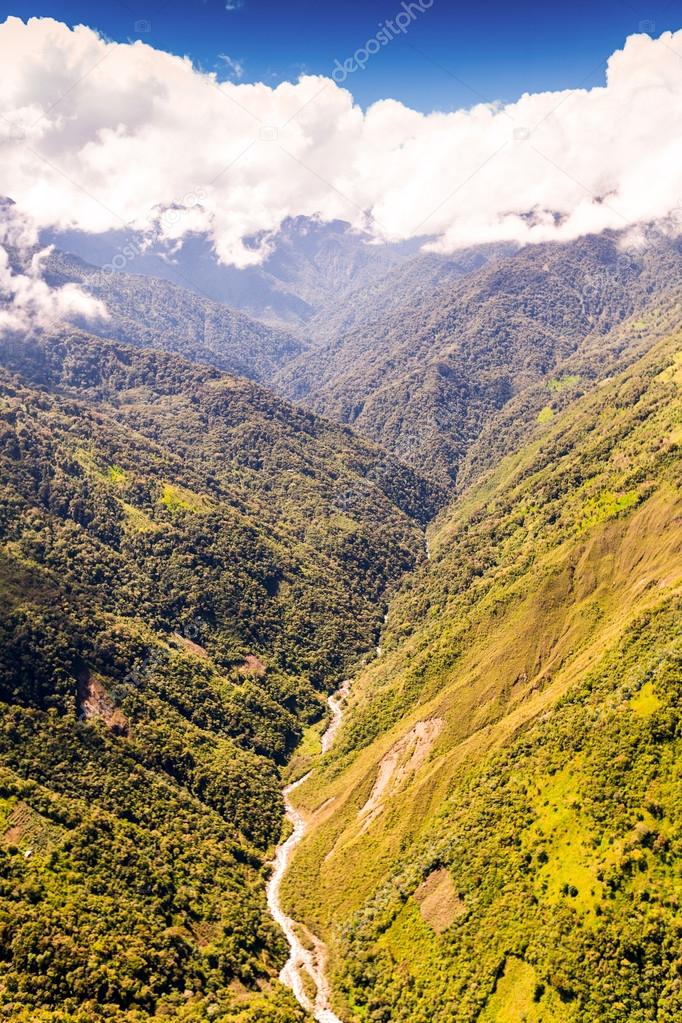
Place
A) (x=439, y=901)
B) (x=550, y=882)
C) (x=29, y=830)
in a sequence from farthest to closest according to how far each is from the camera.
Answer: (x=29, y=830)
(x=439, y=901)
(x=550, y=882)

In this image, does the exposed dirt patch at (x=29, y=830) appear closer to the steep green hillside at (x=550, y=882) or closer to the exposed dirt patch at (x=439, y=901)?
the steep green hillside at (x=550, y=882)

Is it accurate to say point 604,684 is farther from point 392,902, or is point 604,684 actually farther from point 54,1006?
point 54,1006

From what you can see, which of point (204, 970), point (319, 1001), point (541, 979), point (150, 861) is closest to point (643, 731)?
point (541, 979)

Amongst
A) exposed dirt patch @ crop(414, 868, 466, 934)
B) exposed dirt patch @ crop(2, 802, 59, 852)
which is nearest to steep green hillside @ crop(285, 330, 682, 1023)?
exposed dirt patch @ crop(414, 868, 466, 934)

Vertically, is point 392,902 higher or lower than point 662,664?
lower

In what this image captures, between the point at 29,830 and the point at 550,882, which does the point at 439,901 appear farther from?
the point at 29,830

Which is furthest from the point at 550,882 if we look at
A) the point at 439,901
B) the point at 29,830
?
the point at 29,830

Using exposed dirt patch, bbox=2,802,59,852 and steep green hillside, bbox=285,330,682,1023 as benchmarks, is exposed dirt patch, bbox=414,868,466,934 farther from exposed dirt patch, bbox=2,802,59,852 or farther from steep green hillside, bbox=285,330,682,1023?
exposed dirt patch, bbox=2,802,59,852

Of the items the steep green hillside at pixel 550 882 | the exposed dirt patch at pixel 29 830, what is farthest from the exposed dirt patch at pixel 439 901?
the exposed dirt patch at pixel 29 830
